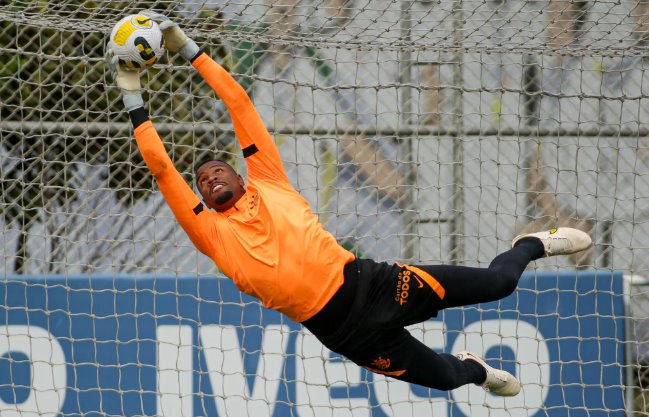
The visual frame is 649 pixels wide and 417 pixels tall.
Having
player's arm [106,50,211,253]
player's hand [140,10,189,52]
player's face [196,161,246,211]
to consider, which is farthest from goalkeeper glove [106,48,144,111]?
player's face [196,161,246,211]

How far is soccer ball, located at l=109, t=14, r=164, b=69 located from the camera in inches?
161

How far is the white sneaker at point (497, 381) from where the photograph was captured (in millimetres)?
4734

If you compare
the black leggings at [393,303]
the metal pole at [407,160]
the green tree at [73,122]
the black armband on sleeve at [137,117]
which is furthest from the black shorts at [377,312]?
the green tree at [73,122]

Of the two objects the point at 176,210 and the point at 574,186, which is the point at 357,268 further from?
the point at 574,186

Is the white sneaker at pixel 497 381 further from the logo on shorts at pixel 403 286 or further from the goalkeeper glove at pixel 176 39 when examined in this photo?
the goalkeeper glove at pixel 176 39

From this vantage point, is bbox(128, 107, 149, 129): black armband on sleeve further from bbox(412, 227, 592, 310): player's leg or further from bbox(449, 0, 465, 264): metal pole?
bbox(449, 0, 465, 264): metal pole

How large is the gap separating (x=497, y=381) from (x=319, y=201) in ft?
5.33

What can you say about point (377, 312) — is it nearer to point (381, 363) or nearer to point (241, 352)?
point (381, 363)

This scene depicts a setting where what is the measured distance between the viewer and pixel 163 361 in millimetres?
5395

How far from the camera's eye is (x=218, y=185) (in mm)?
4211

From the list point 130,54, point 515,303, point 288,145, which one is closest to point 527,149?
point 515,303

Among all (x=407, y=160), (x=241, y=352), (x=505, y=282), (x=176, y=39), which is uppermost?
(x=176, y=39)

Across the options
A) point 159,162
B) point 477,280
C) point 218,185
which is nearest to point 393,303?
point 477,280

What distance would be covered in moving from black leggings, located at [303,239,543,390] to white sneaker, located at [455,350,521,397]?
1.90ft
